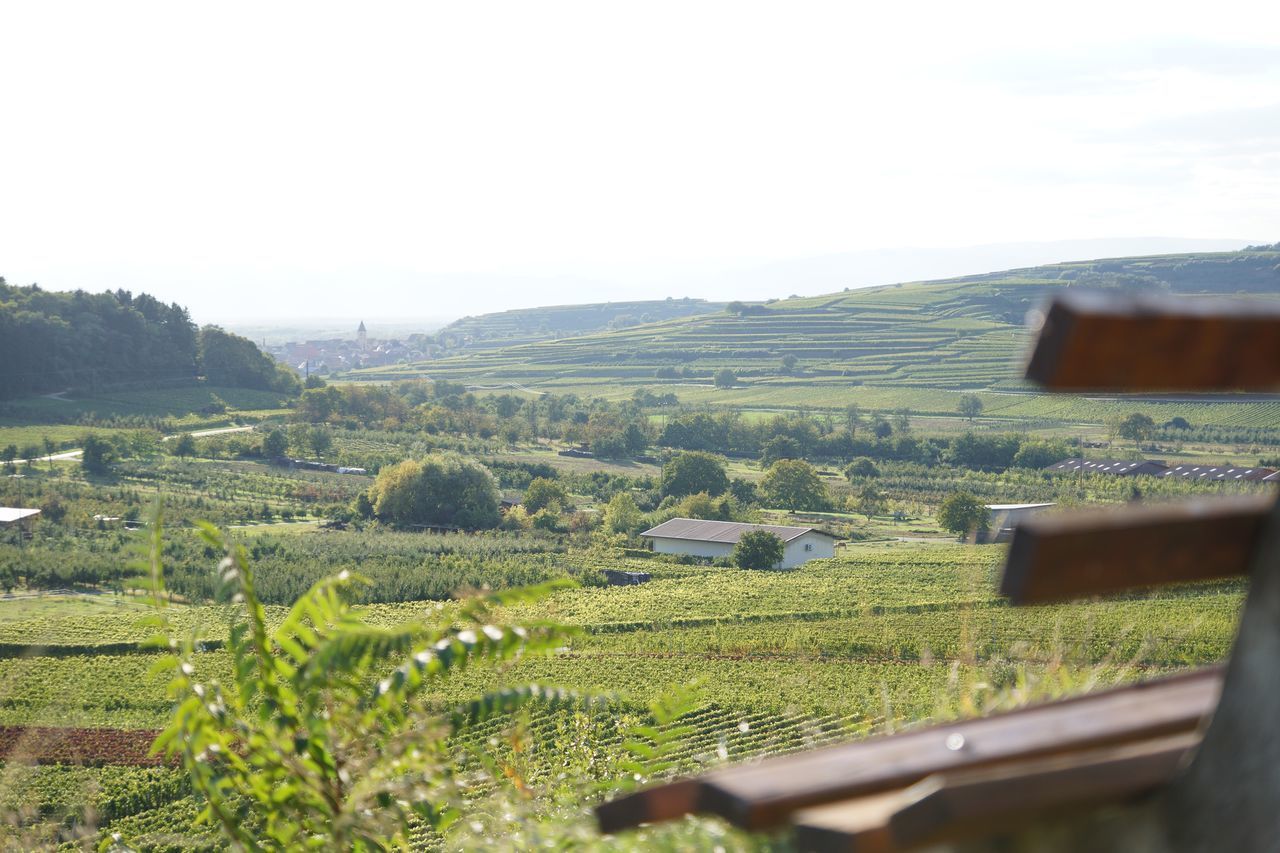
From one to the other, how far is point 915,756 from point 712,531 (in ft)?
165

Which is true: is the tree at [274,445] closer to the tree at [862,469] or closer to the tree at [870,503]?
the tree at [870,503]

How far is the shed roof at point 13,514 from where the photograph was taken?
47.1 meters

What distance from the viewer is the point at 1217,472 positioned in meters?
56.9

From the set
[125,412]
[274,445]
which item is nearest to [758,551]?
[274,445]

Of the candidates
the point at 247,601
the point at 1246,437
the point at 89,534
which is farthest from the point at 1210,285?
the point at 247,601

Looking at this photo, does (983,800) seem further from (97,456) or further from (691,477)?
(97,456)

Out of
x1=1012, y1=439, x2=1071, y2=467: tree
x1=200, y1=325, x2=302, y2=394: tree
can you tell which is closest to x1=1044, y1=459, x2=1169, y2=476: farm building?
x1=1012, y1=439, x2=1071, y2=467: tree

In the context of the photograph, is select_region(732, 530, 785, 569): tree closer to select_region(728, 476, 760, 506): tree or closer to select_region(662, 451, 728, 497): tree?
select_region(728, 476, 760, 506): tree

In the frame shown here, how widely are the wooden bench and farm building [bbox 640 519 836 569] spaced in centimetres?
4631

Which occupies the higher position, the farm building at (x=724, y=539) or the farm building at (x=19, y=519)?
the farm building at (x=19, y=519)

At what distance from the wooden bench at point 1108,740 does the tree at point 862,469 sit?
73.2 meters

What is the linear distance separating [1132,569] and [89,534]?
50694 millimetres

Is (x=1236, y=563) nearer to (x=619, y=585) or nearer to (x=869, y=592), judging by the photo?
(x=869, y=592)

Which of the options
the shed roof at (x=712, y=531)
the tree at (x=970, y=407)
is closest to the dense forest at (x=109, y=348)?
the shed roof at (x=712, y=531)
